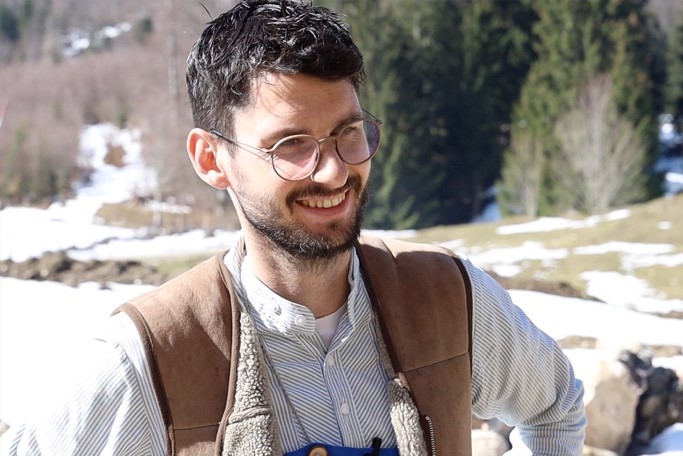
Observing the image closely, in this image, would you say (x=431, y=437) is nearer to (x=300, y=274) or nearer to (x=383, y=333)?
(x=383, y=333)

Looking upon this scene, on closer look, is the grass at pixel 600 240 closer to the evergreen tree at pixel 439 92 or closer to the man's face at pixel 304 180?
the evergreen tree at pixel 439 92

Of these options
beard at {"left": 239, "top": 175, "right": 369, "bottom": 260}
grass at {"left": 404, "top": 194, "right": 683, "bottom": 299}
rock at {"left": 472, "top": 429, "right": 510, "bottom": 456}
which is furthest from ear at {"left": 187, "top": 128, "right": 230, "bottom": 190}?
grass at {"left": 404, "top": 194, "right": 683, "bottom": 299}

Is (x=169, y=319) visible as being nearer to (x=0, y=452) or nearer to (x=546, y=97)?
(x=0, y=452)

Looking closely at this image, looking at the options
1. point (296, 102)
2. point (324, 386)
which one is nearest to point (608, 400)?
point (324, 386)

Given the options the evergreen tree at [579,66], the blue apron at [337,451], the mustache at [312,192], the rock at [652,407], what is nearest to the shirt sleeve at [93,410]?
the blue apron at [337,451]

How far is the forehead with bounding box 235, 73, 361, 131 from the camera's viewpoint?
163 cm

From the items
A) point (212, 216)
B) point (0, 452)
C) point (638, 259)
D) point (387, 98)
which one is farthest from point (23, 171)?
point (0, 452)

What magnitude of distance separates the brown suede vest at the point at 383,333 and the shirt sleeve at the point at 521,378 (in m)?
0.06

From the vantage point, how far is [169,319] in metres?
1.60

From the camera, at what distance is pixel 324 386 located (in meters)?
1.71

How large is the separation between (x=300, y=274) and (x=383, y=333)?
0.22 m

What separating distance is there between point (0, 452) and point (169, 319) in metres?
0.39

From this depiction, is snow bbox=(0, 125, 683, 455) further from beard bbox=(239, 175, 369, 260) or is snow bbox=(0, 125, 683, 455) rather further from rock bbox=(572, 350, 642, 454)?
beard bbox=(239, 175, 369, 260)

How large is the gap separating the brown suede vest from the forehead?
34 centimetres
